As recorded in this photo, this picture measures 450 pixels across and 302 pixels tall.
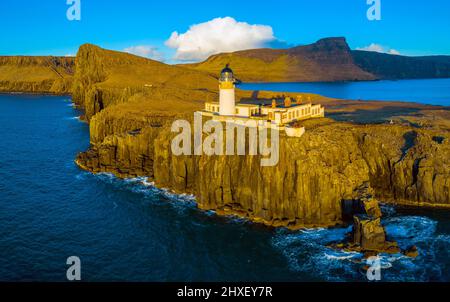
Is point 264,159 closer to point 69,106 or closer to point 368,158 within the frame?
point 368,158

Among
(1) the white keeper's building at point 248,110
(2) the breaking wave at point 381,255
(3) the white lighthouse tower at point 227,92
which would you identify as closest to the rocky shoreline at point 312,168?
(1) the white keeper's building at point 248,110

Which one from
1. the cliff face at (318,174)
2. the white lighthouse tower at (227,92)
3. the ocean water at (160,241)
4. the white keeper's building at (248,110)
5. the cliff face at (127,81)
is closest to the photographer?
the ocean water at (160,241)

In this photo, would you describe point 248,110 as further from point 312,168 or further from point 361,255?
point 361,255

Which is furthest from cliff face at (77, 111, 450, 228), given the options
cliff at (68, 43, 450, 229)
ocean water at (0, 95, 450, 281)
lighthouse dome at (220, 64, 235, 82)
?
lighthouse dome at (220, 64, 235, 82)

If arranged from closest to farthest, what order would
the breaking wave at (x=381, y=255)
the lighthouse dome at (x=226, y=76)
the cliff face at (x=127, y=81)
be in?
the breaking wave at (x=381, y=255) → the lighthouse dome at (x=226, y=76) → the cliff face at (x=127, y=81)

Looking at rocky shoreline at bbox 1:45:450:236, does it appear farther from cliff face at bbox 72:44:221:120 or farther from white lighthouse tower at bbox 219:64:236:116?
cliff face at bbox 72:44:221:120

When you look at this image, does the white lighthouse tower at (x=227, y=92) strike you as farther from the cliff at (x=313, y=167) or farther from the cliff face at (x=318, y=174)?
the cliff face at (x=318, y=174)

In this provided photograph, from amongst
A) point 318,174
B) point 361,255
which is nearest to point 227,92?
point 318,174
